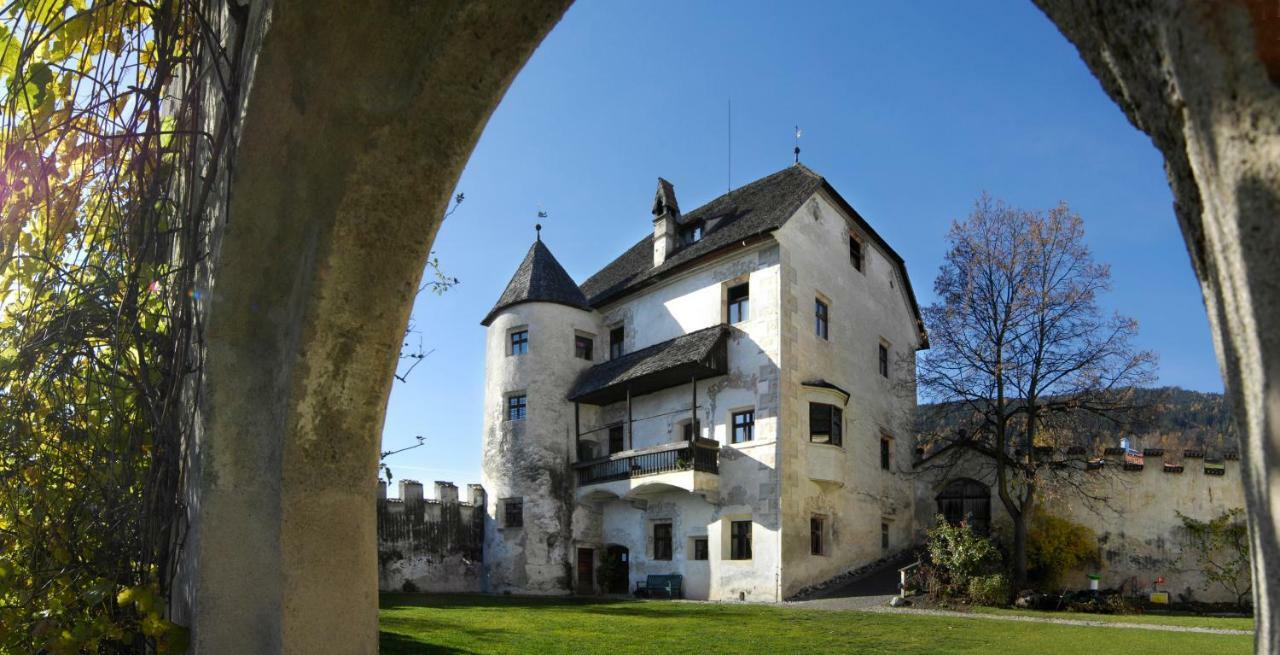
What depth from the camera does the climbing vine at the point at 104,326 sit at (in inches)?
104

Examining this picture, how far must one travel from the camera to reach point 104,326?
2861 mm

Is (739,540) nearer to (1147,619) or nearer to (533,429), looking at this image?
(533,429)

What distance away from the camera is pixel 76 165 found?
3236mm

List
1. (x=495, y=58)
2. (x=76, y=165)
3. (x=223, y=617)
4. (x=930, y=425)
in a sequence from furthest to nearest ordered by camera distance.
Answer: (x=930, y=425), (x=76, y=165), (x=223, y=617), (x=495, y=58)

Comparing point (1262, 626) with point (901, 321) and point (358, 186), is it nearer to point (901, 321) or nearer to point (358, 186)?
point (358, 186)

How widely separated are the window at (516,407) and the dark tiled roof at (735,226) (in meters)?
3.64

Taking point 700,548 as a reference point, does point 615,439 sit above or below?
above

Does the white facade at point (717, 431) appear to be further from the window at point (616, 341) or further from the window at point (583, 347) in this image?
the window at point (616, 341)

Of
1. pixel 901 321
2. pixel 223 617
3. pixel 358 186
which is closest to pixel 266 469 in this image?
pixel 223 617

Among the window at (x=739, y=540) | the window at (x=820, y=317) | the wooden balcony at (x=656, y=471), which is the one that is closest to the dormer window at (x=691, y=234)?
the window at (x=820, y=317)

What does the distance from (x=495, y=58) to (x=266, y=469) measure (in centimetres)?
125

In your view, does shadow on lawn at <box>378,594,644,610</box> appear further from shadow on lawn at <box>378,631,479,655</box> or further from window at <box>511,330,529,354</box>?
shadow on lawn at <box>378,631,479,655</box>

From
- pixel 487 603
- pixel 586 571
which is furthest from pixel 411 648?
pixel 586 571

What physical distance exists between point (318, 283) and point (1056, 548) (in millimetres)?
20648
